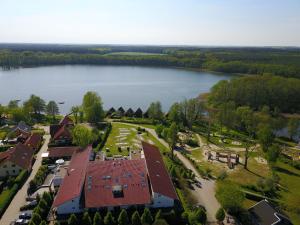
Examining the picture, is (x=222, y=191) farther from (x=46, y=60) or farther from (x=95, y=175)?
(x=46, y=60)

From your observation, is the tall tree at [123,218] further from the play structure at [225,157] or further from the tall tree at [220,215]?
the play structure at [225,157]

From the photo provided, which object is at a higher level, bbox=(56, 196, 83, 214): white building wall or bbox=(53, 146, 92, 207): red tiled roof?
bbox=(53, 146, 92, 207): red tiled roof

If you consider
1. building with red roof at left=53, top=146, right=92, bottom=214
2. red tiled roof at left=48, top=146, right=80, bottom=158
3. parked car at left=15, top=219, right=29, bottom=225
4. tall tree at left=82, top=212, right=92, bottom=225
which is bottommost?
parked car at left=15, top=219, right=29, bottom=225

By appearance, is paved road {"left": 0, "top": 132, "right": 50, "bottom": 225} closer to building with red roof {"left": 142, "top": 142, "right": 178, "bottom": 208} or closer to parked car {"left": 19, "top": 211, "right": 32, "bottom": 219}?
parked car {"left": 19, "top": 211, "right": 32, "bottom": 219}

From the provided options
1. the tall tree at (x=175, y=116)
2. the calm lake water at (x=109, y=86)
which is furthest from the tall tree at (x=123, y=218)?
the calm lake water at (x=109, y=86)

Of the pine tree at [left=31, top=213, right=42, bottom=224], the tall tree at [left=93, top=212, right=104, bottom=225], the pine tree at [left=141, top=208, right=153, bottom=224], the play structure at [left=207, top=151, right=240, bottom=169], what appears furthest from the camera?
the play structure at [left=207, top=151, right=240, bottom=169]

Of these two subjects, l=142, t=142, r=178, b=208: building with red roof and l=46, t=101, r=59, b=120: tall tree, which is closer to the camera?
l=142, t=142, r=178, b=208: building with red roof

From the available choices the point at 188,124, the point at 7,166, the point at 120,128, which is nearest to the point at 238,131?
the point at 188,124

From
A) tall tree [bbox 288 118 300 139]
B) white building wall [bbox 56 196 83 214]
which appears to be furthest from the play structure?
white building wall [bbox 56 196 83 214]
